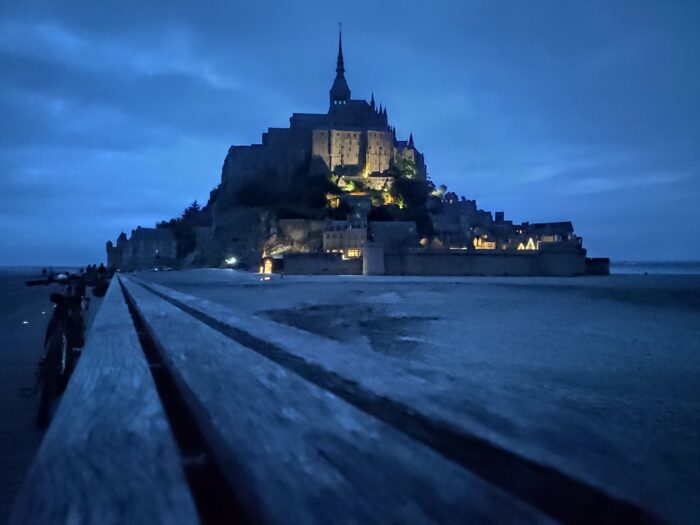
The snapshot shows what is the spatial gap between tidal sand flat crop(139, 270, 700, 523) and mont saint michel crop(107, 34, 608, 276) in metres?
29.5

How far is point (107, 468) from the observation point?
2.09 feet

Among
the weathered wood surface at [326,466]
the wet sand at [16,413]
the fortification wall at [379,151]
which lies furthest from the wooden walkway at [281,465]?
the fortification wall at [379,151]

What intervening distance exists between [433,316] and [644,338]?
6.98 feet

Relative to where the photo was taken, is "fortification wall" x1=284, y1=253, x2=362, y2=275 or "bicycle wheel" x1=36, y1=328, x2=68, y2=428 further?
"fortification wall" x1=284, y1=253, x2=362, y2=275

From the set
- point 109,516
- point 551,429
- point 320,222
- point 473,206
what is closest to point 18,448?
point 109,516

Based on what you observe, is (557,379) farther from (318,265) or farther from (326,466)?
(318,265)

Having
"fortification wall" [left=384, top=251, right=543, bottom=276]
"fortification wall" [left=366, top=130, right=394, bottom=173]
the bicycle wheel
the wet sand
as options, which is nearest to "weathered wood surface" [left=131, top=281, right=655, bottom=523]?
the wet sand

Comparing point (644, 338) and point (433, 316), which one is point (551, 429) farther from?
point (433, 316)

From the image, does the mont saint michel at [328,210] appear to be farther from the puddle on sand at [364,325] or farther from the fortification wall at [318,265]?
the puddle on sand at [364,325]

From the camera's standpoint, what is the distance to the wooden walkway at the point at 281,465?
51 cm

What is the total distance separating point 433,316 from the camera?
544cm

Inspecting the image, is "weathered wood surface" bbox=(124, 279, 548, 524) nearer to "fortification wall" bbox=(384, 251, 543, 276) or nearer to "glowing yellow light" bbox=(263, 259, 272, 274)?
"fortification wall" bbox=(384, 251, 543, 276)

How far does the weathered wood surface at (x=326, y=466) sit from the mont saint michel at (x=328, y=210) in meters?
32.9

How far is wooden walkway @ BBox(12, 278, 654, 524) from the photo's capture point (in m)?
0.51
